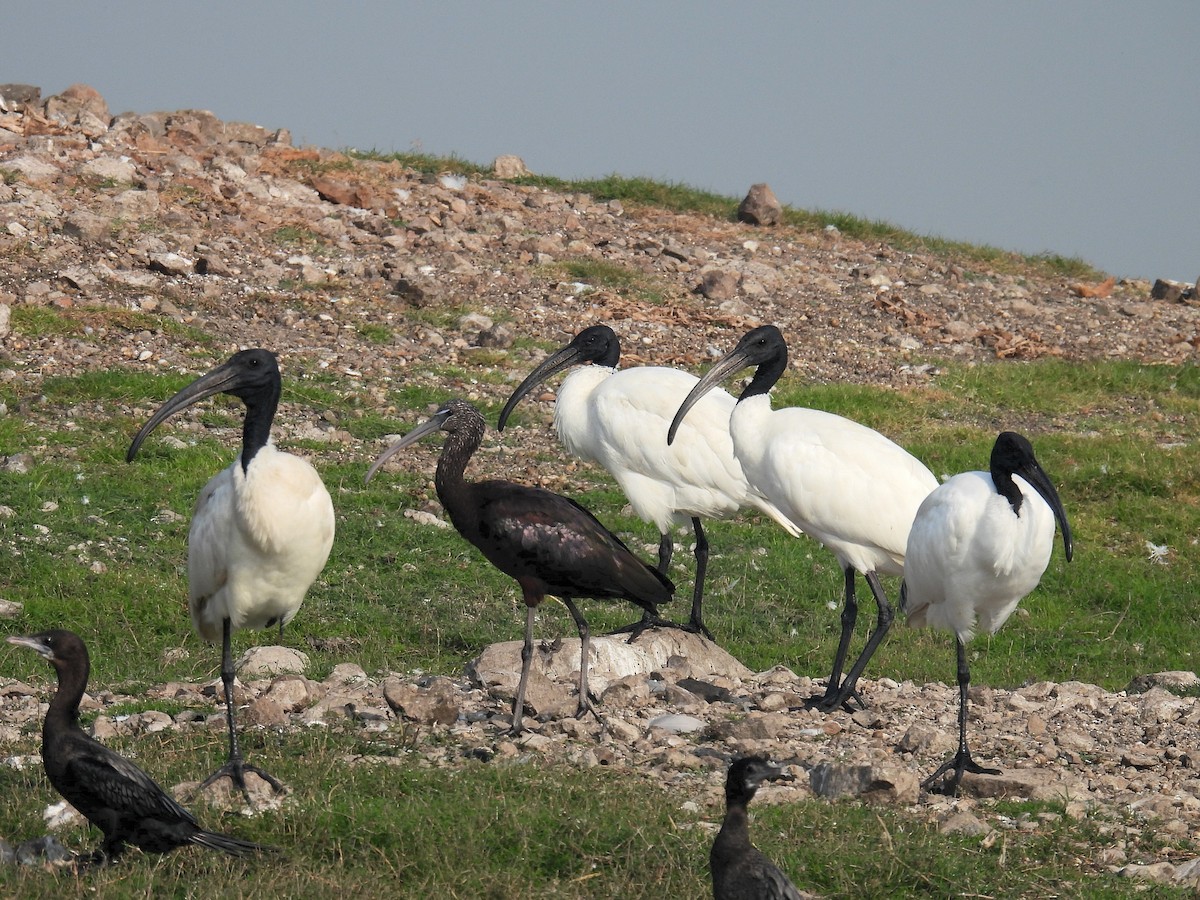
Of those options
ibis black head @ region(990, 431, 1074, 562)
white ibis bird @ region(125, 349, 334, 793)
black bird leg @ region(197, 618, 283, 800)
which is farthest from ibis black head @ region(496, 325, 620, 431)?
black bird leg @ region(197, 618, 283, 800)

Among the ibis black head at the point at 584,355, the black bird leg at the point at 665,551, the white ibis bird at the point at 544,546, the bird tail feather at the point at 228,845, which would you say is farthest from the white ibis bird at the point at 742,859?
the ibis black head at the point at 584,355

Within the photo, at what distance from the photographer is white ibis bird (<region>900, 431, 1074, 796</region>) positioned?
7195mm

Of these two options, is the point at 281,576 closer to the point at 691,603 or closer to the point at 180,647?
the point at 180,647

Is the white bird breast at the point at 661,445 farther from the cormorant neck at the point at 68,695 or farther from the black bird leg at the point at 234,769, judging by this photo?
the cormorant neck at the point at 68,695

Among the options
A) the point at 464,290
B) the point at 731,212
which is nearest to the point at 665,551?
the point at 464,290

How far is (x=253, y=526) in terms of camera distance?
6.81 metres

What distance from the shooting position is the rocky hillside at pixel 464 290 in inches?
343

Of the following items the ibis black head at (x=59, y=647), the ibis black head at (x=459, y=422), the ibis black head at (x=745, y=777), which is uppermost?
the ibis black head at (x=459, y=422)

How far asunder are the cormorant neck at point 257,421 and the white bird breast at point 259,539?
0.05 m

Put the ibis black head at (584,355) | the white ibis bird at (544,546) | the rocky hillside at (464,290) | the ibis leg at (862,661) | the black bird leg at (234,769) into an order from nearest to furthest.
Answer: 1. the black bird leg at (234,769)
2. the white ibis bird at (544,546)
3. the ibis leg at (862,661)
4. the rocky hillside at (464,290)
5. the ibis black head at (584,355)

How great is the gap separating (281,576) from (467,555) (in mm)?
4469

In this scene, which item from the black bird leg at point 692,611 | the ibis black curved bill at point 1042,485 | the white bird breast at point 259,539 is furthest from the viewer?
the black bird leg at point 692,611

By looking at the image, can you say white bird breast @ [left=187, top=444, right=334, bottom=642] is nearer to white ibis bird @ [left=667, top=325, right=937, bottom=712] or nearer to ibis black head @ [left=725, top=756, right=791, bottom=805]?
ibis black head @ [left=725, top=756, right=791, bottom=805]

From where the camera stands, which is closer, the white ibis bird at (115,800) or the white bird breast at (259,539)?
the white ibis bird at (115,800)
